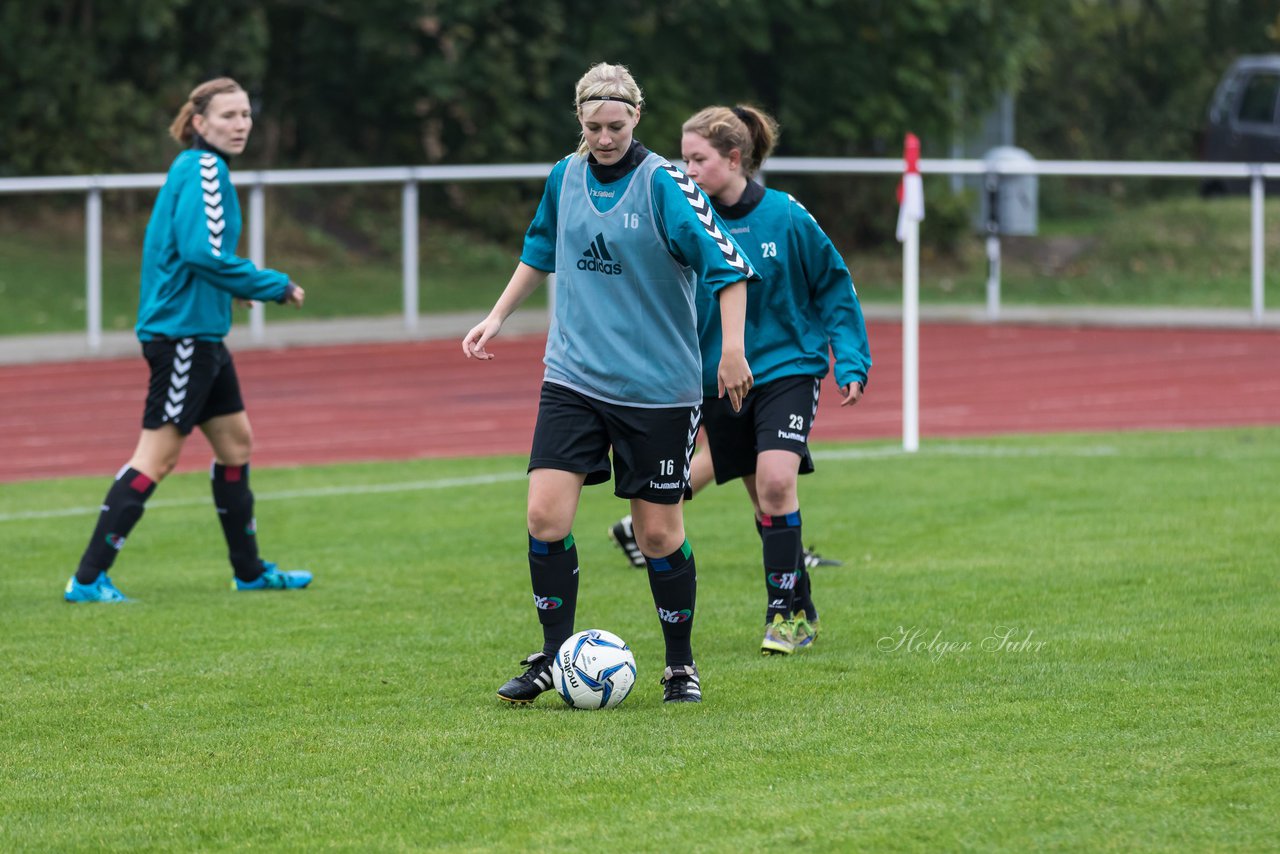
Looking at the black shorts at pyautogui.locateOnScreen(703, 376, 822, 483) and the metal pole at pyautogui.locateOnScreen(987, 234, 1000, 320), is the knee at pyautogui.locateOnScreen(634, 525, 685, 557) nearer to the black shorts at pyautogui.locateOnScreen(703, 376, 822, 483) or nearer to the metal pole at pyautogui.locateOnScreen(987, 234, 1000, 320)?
the black shorts at pyautogui.locateOnScreen(703, 376, 822, 483)

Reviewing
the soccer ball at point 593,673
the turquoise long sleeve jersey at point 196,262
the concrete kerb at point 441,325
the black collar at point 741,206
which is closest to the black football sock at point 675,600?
the soccer ball at point 593,673

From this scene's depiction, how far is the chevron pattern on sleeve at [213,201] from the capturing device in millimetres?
7781

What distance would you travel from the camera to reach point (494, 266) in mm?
24609

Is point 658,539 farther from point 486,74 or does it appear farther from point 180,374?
point 486,74

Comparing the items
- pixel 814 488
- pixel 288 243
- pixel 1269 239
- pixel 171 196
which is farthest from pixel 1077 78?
pixel 171 196

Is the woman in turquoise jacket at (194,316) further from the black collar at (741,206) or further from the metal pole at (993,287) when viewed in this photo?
the metal pole at (993,287)

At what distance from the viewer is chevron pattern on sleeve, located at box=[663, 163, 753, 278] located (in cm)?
569

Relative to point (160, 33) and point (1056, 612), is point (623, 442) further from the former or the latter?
point (160, 33)

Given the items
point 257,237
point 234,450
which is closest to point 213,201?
point 234,450

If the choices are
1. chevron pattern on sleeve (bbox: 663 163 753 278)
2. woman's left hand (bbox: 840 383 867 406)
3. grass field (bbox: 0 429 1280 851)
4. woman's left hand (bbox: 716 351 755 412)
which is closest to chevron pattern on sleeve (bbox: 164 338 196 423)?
grass field (bbox: 0 429 1280 851)

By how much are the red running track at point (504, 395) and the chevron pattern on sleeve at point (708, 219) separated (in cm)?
772

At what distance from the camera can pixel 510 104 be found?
24469 millimetres

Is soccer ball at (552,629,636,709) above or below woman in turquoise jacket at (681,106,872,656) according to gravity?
below

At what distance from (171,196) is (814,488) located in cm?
449
